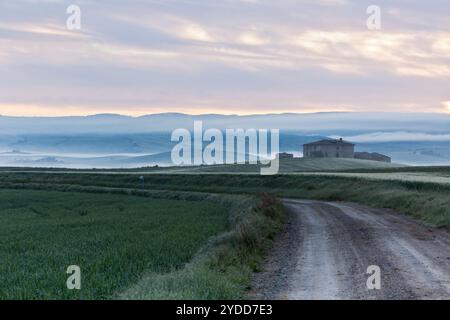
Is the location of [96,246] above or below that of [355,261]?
below

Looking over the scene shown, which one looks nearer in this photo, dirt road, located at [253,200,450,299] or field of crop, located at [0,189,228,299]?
dirt road, located at [253,200,450,299]

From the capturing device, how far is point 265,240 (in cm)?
2564

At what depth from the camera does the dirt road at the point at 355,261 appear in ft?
51.0

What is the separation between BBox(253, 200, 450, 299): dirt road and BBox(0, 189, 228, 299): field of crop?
132 inches

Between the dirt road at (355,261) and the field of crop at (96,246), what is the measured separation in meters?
3.36

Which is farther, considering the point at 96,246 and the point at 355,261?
the point at 96,246

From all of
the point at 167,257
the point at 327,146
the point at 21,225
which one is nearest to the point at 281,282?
the point at 167,257

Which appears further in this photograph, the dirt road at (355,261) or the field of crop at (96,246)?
the field of crop at (96,246)

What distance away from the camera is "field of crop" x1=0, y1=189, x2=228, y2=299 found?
16.8 meters

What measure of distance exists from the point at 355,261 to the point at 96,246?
10.7 m

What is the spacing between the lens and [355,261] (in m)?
20.2

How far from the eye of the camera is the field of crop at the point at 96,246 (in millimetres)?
16812

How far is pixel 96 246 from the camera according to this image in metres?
25.9
